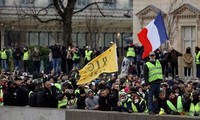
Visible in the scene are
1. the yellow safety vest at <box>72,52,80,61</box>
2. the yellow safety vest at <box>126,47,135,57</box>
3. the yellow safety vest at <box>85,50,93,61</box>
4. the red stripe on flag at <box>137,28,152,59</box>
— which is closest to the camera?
the red stripe on flag at <box>137,28,152,59</box>

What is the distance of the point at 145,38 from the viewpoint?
24422 millimetres

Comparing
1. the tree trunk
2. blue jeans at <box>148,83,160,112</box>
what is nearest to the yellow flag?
blue jeans at <box>148,83,160,112</box>

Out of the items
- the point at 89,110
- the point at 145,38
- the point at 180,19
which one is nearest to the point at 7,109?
the point at 89,110

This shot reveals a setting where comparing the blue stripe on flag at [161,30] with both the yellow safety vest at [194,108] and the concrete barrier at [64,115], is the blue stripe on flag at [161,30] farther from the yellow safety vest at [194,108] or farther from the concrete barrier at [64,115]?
the concrete barrier at [64,115]

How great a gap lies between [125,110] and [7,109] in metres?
4.51

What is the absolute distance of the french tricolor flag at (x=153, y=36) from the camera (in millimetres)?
24219

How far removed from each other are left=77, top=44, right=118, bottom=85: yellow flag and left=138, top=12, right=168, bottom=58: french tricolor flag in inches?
85.3

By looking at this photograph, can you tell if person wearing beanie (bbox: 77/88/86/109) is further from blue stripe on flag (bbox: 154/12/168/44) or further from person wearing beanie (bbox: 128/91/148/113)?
blue stripe on flag (bbox: 154/12/168/44)

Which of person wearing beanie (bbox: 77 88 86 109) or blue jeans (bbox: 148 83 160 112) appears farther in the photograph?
person wearing beanie (bbox: 77 88 86 109)

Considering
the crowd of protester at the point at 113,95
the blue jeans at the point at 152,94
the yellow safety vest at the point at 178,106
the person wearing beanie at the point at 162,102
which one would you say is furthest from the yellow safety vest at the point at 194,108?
the blue jeans at the point at 152,94

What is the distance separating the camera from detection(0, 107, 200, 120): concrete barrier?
77.8 ft

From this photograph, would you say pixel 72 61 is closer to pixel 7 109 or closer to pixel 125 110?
pixel 7 109

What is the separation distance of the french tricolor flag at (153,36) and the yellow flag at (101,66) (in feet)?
7.11

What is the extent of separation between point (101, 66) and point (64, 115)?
6.26 ft
